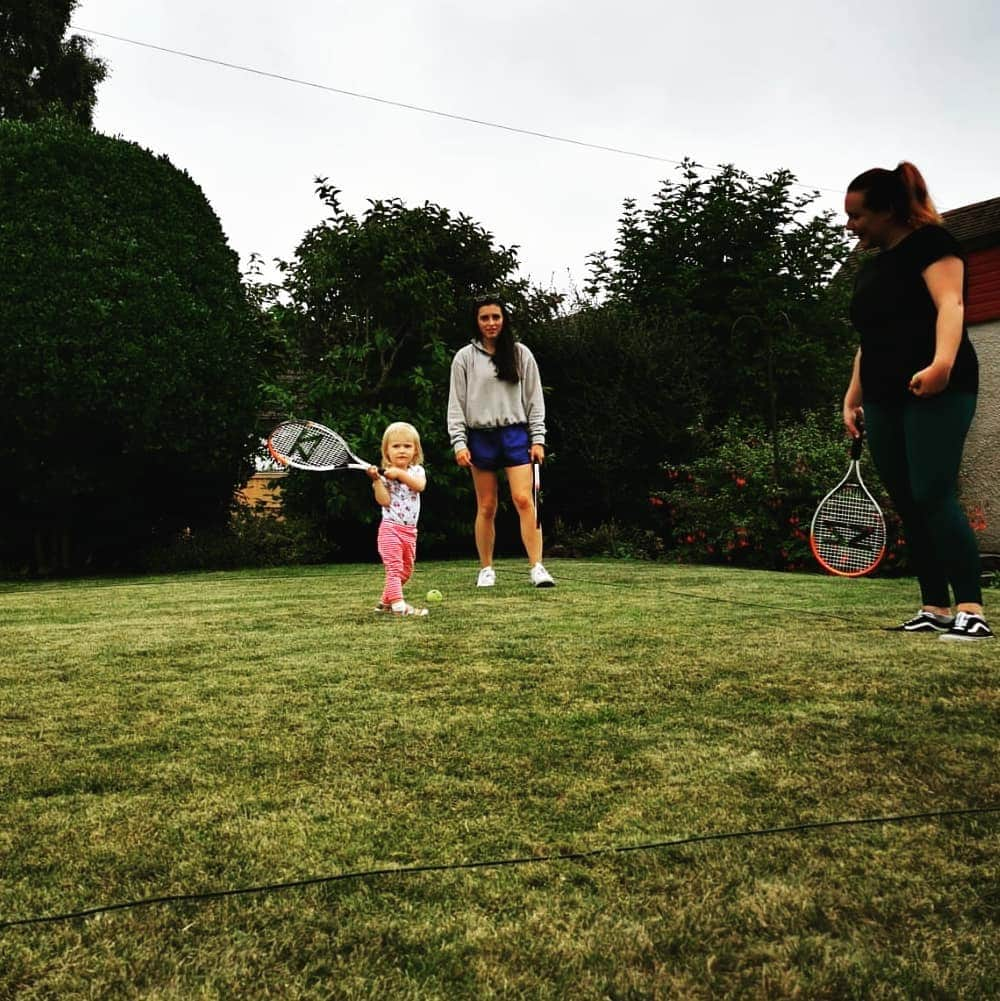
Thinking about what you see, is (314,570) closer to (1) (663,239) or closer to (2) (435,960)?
(2) (435,960)

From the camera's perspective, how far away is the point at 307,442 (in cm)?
670

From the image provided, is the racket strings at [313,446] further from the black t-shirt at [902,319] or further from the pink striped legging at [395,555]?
the black t-shirt at [902,319]

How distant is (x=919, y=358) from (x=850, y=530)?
87 centimetres

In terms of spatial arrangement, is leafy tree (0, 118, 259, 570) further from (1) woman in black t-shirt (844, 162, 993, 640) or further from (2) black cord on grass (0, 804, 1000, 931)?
(2) black cord on grass (0, 804, 1000, 931)

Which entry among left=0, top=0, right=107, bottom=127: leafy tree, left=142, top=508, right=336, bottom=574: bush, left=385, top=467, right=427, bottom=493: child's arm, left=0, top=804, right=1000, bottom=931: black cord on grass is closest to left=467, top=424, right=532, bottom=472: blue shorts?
left=385, top=467, right=427, bottom=493: child's arm

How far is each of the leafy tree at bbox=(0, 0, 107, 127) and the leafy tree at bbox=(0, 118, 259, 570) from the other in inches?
390

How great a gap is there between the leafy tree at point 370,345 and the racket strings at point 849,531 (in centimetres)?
617

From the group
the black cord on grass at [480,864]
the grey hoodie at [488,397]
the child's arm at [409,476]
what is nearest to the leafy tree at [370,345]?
the grey hoodie at [488,397]

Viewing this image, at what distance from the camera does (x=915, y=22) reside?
8.54 metres

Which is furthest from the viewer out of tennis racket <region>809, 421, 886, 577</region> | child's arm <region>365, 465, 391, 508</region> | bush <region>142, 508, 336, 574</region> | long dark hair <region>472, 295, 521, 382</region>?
bush <region>142, 508, 336, 574</region>

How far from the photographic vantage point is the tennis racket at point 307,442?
5969mm

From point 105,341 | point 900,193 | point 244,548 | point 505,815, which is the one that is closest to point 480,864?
point 505,815

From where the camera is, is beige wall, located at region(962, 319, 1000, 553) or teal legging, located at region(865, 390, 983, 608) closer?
teal legging, located at region(865, 390, 983, 608)

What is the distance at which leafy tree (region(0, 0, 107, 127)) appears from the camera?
58.7 feet
